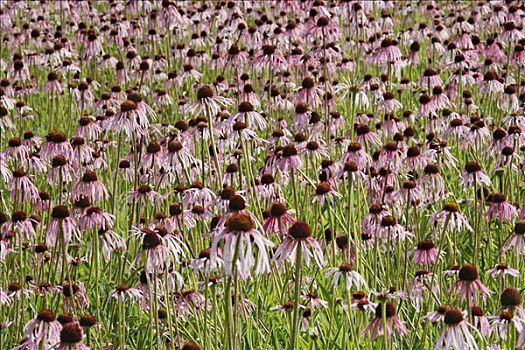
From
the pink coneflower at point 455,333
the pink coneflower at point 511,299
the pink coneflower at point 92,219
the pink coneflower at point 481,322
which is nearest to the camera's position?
the pink coneflower at point 455,333

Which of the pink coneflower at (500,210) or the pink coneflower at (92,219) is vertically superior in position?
the pink coneflower at (92,219)

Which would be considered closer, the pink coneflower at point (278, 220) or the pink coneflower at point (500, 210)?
the pink coneflower at point (278, 220)

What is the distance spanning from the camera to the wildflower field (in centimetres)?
327

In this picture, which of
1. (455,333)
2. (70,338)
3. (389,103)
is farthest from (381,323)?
(389,103)

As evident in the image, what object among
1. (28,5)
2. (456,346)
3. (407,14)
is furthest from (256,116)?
(28,5)

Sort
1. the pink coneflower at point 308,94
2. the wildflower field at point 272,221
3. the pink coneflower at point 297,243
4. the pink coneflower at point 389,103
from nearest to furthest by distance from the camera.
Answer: the pink coneflower at point 297,243 → the wildflower field at point 272,221 → the pink coneflower at point 308,94 → the pink coneflower at point 389,103

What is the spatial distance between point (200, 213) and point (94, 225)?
72 centimetres

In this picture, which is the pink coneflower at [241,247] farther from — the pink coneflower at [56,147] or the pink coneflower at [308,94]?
the pink coneflower at [308,94]

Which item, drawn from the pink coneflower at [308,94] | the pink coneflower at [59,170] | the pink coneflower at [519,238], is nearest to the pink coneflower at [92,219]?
the pink coneflower at [59,170]

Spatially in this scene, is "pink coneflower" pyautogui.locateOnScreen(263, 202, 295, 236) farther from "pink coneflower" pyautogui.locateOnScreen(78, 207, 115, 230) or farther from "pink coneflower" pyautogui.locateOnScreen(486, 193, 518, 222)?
"pink coneflower" pyautogui.locateOnScreen(486, 193, 518, 222)

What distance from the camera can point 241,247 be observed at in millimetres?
2445

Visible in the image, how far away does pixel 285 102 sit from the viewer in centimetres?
684

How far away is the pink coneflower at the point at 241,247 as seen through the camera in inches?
95.3

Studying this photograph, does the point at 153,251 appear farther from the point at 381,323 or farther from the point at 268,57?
the point at 268,57
